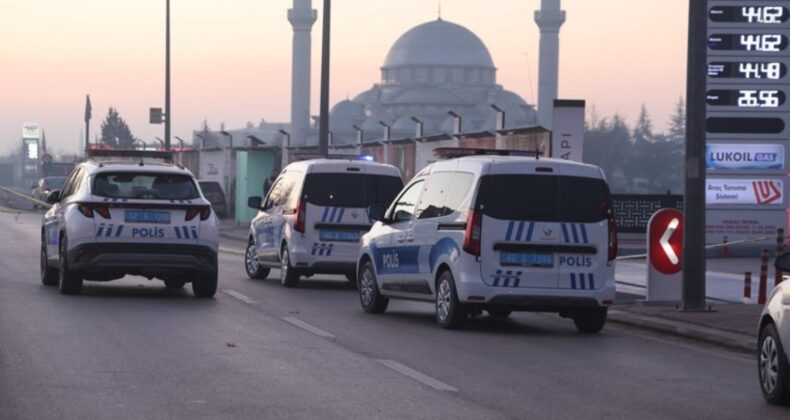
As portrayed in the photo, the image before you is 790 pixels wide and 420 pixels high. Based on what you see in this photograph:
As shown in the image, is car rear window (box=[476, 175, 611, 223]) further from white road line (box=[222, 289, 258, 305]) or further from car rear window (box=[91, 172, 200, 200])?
car rear window (box=[91, 172, 200, 200])

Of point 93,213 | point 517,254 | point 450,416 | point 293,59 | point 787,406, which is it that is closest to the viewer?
point 450,416

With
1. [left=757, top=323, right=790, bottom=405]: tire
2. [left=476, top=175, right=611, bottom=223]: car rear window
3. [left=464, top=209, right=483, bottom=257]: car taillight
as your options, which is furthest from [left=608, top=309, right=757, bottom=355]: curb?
[left=757, top=323, right=790, bottom=405]: tire

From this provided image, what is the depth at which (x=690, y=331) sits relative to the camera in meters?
16.3

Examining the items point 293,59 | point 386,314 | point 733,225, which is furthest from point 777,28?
point 293,59

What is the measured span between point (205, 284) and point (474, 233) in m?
4.71

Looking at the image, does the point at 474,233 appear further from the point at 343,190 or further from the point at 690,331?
the point at 343,190

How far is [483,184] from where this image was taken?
52.2 ft

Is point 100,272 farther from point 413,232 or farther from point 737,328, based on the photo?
point 737,328

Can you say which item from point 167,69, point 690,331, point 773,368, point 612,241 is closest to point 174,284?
point 612,241

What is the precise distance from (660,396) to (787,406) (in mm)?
864

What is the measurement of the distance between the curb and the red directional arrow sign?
135 cm

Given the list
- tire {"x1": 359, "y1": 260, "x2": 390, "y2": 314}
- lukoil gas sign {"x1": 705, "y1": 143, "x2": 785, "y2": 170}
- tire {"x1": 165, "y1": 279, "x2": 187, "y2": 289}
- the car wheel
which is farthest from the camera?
lukoil gas sign {"x1": 705, "y1": 143, "x2": 785, "y2": 170}

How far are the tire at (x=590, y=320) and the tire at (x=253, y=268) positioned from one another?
842 cm

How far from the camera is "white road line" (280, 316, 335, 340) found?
583 inches
